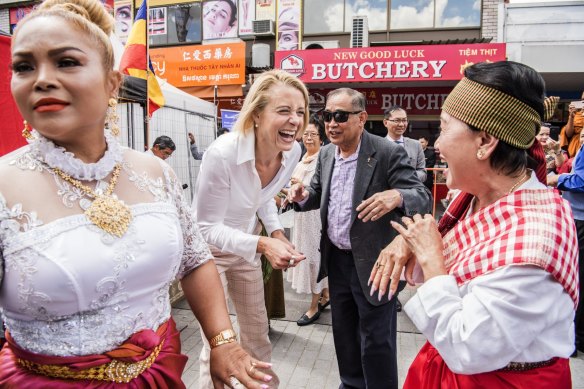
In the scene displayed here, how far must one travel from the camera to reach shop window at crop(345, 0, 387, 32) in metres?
14.2

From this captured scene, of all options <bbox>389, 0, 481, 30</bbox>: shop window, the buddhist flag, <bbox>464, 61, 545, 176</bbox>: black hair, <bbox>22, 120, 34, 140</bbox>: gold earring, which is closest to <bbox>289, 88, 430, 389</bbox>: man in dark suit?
<bbox>464, 61, 545, 176</bbox>: black hair

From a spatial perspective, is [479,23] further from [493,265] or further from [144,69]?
[493,265]

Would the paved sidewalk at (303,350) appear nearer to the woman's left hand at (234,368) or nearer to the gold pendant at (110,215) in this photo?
the woman's left hand at (234,368)

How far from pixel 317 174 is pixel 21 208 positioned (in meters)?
2.30

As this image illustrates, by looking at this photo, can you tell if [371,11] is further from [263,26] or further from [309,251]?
[309,251]

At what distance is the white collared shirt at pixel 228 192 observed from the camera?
2.39 m

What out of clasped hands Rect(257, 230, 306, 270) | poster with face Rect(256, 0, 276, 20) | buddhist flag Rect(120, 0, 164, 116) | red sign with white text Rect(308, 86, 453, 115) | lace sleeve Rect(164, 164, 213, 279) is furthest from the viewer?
poster with face Rect(256, 0, 276, 20)

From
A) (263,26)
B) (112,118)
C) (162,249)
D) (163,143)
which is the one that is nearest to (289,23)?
(263,26)

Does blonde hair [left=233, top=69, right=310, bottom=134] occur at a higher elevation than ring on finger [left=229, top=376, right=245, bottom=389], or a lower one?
higher

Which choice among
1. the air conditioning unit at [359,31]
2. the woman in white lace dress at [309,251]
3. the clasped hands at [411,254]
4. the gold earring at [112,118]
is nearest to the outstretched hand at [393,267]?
the clasped hands at [411,254]

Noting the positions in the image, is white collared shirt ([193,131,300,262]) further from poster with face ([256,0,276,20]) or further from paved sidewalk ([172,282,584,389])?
poster with face ([256,0,276,20])

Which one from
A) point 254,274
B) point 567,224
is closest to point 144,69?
point 254,274

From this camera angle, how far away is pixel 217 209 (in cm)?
245

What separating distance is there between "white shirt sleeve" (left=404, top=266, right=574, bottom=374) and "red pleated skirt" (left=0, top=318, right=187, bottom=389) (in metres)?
0.83
